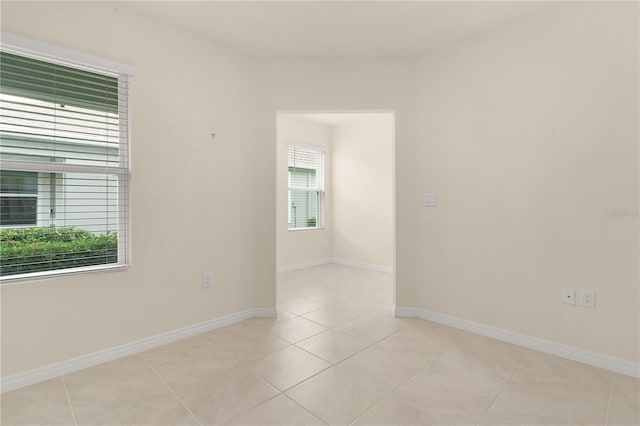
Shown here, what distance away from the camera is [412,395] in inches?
76.5

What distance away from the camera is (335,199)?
6398 millimetres

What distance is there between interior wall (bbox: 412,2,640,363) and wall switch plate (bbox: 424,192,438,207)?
5 centimetres

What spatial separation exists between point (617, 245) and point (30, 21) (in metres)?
4.14

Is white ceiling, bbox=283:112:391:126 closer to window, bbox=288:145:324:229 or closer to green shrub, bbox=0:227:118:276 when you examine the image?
window, bbox=288:145:324:229

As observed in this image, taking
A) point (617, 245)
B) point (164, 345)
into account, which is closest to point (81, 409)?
point (164, 345)

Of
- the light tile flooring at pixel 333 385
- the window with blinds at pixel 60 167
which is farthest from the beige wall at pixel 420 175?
the light tile flooring at pixel 333 385

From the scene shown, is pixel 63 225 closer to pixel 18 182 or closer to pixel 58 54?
pixel 18 182

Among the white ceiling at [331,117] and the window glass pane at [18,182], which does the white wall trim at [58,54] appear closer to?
the window glass pane at [18,182]

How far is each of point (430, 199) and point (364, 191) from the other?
2.71 meters

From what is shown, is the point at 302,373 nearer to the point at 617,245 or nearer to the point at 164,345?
the point at 164,345

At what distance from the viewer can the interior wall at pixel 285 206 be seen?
18.4 ft

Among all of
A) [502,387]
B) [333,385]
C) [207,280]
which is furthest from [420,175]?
[207,280]

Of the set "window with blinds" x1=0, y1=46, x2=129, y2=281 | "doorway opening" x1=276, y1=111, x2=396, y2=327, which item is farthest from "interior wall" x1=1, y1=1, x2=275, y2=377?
"doorway opening" x1=276, y1=111, x2=396, y2=327

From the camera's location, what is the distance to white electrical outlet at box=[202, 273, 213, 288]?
9.73ft
